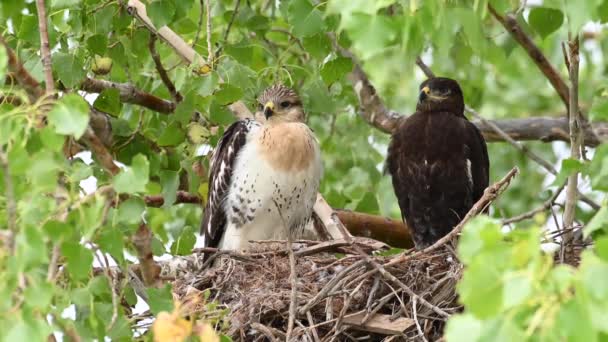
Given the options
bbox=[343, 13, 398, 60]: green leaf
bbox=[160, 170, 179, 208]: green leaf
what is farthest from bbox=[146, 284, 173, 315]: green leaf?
bbox=[160, 170, 179, 208]: green leaf

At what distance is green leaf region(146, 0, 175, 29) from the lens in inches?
185

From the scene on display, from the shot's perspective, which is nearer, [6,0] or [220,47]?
[6,0]

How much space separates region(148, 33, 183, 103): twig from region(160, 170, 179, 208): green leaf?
39 cm

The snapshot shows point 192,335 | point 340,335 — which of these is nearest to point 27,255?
point 192,335

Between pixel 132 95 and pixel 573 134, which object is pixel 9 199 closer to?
pixel 573 134

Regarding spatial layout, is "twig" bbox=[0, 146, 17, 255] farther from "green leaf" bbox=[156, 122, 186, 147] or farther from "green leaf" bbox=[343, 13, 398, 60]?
"green leaf" bbox=[156, 122, 186, 147]

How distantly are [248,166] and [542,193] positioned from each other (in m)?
1.52

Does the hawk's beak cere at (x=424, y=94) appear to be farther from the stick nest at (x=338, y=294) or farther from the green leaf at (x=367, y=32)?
the green leaf at (x=367, y=32)

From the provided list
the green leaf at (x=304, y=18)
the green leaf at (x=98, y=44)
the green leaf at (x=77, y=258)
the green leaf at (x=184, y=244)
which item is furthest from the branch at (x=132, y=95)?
the green leaf at (x=77, y=258)

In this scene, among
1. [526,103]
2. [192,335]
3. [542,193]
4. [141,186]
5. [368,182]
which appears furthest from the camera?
[526,103]

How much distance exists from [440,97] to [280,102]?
782 millimetres

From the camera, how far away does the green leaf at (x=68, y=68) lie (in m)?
4.77

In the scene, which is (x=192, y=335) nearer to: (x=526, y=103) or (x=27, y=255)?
(x=27, y=255)

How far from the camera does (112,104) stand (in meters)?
5.39
